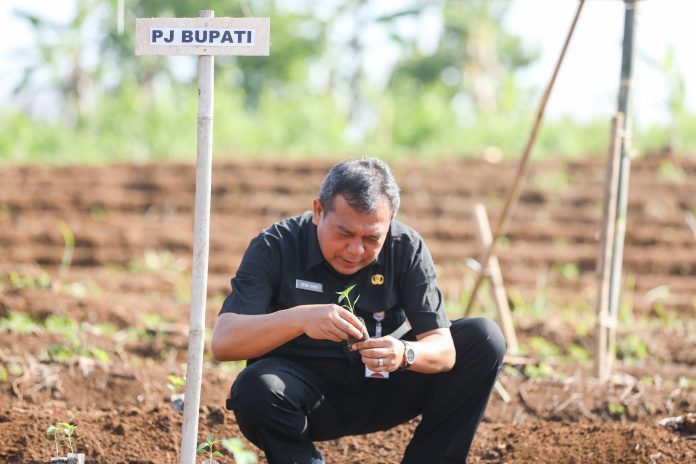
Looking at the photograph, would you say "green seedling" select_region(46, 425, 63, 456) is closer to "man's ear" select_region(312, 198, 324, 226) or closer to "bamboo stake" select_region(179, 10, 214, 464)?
"bamboo stake" select_region(179, 10, 214, 464)

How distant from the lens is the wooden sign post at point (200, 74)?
2.69 meters

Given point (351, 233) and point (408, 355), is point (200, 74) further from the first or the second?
point (408, 355)

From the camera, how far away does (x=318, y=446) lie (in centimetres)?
371

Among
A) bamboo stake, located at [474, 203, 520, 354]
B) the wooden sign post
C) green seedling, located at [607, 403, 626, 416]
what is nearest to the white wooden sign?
the wooden sign post

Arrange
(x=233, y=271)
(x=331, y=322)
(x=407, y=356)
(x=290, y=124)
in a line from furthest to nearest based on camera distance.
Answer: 1. (x=290, y=124)
2. (x=233, y=271)
3. (x=407, y=356)
4. (x=331, y=322)

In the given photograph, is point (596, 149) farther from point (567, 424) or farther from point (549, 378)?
point (567, 424)

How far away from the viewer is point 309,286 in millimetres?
3078

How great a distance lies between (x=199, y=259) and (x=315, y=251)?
1.60 feet

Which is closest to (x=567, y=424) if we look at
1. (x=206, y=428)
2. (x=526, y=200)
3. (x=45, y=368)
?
(x=206, y=428)

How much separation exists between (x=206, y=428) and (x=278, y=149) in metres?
9.77

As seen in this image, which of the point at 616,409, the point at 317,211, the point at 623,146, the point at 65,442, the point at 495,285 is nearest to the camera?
the point at 317,211

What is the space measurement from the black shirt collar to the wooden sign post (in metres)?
0.45

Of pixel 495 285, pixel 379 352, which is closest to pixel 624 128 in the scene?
pixel 495 285

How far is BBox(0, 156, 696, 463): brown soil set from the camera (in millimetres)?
3525
